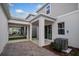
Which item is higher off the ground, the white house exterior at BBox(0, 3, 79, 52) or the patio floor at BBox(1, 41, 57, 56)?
the white house exterior at BBox(0, 3, 79, 52)

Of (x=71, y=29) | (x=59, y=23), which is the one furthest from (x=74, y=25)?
(x=59, y=23)

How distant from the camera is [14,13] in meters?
15.7

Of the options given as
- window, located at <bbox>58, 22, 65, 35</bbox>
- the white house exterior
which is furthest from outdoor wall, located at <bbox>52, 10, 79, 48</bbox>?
window, located at <bbox>58, 22, 65, 35</bbox>

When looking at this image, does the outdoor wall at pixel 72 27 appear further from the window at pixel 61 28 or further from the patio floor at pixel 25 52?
the patio floor at pixel 25 52

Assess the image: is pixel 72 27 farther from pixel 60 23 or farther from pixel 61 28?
pixel 60 23

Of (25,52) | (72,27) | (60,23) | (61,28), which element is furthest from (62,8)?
(25,52)

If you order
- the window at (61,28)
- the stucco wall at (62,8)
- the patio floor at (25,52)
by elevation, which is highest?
the stucco wall at (62,8)

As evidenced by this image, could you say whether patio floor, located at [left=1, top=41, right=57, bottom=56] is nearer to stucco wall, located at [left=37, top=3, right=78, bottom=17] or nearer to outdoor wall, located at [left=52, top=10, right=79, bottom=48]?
outdoor wall, located at [left=52, top=10, right=79, bottom=48]

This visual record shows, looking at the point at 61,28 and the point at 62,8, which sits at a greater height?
the point at 62,8

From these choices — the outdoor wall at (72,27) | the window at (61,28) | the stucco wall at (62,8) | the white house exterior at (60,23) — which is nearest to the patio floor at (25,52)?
the white house exterior at (60,23)

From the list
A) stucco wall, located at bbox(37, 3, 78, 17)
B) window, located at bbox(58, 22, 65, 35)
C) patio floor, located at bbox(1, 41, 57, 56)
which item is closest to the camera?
patio floor, located at bbox(1, 41, 57, 56)

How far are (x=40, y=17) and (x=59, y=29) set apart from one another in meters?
2.84

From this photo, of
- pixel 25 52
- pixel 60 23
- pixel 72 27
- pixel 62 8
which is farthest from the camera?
pixel 62 8

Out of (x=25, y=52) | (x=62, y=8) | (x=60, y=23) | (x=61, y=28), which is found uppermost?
(x=62, y=8)
